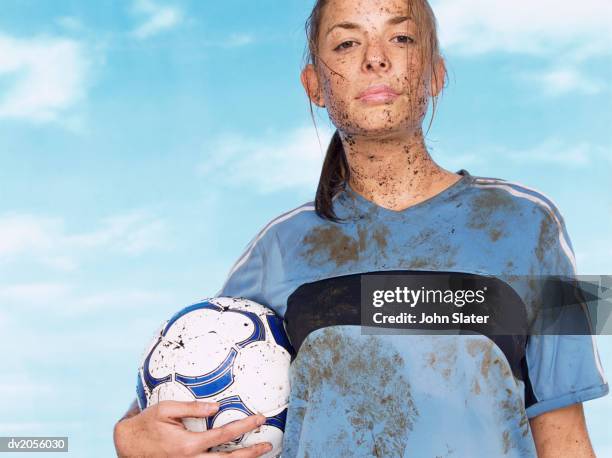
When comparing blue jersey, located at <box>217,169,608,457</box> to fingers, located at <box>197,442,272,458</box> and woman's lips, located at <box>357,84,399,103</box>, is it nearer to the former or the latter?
fingers, located at <box>197,442,272,458</box>

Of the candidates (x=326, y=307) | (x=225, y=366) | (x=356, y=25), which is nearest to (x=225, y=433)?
(x=225, y=366)

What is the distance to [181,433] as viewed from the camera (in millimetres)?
3451

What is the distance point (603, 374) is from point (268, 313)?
1.46 metres

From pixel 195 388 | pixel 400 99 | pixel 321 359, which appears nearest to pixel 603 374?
pixel 321 359

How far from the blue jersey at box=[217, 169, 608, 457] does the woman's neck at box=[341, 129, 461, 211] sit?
0.07 meters

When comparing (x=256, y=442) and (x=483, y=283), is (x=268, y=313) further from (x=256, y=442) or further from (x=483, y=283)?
(x=483, y=283)

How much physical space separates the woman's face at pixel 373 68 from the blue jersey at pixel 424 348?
15.0 inches

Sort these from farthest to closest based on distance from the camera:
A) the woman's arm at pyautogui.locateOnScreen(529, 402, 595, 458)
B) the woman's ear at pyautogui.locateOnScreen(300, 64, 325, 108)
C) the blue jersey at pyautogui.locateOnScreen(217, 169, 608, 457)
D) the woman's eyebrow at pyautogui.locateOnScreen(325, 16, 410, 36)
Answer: the woman's ear at pyautogui.locateOnScreen(300, 64, 325, 108), the woman's eyebrow at pyautogui.locateOnScreen(325, 16, 410, 36), the woman's arm at pyautogui.locateOnScreen(529, 402, 595, 458), the blue jersey at pyautogui.locateOnScreen(217, 169, 608, 457)

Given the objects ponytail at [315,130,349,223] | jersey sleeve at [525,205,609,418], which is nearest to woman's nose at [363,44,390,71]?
ponytail at [315,130,349,223]

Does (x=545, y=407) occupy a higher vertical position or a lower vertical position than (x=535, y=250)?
lower

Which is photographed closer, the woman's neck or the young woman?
the young woman

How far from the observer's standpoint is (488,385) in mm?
3350

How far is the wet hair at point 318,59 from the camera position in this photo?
12.5ft

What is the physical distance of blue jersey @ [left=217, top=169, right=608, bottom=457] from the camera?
11.0 feet
